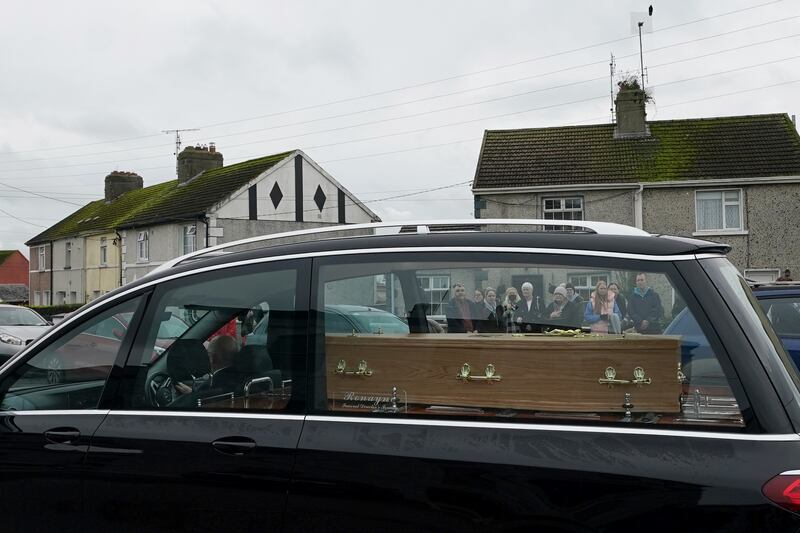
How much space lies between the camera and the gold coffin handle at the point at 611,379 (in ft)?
9.90

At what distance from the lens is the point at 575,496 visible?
2.76 m

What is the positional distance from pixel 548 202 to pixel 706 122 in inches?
271

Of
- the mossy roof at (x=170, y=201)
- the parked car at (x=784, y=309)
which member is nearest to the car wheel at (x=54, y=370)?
the parked car at (x=784, y=309)

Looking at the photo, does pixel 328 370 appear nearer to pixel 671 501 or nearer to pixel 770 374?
pixel 671 501

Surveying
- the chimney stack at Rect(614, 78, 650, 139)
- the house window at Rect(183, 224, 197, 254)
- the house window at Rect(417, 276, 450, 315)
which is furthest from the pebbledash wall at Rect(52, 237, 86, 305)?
the house window at Rect(417, 276, 450, 315)

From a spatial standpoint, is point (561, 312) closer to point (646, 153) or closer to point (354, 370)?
point (354, 370)

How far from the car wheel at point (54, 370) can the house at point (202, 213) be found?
34.8 meters

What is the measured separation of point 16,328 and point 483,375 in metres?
14.8

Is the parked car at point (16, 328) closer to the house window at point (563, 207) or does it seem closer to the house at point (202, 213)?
the house window at point (563, 207)

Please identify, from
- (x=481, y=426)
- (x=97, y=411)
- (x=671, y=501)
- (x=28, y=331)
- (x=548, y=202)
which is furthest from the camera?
(x=548, y=202)

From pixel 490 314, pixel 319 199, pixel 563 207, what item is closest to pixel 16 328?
pixel 490 314

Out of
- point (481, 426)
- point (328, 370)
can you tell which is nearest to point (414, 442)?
point (481, 426)

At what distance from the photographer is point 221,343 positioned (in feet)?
12.3

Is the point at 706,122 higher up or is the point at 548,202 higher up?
the point at 706,122
